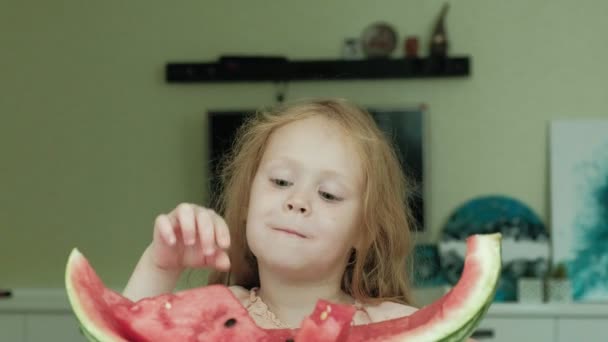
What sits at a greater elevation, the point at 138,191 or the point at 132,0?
the point at 132,0

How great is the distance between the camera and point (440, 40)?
3.65 m

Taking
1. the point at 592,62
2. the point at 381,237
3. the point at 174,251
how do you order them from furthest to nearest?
the point at 592,62, the point at 381,237, the point at 174,251

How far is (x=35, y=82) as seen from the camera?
3951mm

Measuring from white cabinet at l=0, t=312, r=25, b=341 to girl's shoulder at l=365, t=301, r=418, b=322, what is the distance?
9.61ft

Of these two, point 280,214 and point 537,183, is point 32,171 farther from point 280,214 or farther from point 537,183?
point 280,214

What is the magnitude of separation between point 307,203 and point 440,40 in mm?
2804

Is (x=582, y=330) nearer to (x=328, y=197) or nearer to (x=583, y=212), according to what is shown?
(x=583, y=212)

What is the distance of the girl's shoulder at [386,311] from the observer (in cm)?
110

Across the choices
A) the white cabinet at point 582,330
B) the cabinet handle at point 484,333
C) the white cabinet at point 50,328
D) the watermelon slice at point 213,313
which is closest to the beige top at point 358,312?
the watermelon slice at point 213,313

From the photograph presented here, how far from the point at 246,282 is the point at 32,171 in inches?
119

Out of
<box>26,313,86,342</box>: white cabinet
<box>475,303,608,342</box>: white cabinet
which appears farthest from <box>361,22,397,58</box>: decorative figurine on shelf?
<box>26,313,86,342</box>: white cabinet

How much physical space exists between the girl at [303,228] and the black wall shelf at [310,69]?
95.9 inches

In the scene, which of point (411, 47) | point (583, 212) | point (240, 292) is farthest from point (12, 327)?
point (240, 292)

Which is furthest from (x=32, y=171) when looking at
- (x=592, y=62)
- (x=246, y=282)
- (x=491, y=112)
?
(x=246, y=282)
